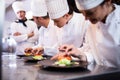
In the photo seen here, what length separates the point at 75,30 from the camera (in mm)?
1619

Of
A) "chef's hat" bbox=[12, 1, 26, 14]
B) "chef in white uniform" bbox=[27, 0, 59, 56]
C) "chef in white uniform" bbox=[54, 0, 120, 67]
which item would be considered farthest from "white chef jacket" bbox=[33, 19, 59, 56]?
"chef in white uniform" bbox=[54, 0, 120, 67]

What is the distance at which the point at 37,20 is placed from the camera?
165cm

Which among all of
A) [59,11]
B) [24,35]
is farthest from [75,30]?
[24,35]

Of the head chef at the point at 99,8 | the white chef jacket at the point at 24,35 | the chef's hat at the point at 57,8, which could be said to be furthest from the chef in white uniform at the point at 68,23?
→ the head chef at the point at 99,8

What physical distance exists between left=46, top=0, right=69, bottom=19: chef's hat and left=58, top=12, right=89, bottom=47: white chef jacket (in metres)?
0.10

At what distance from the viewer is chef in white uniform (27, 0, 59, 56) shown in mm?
1615

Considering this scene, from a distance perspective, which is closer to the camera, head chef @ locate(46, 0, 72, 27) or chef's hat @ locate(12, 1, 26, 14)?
head chef @ locate(46, 0, 72, 27)

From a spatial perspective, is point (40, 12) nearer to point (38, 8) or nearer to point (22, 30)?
point (38, 8)

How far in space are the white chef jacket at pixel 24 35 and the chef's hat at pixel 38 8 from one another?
111 millimetres

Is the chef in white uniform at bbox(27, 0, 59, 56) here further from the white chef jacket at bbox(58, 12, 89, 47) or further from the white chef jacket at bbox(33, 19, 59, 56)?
the white chef jacket at bbox(58, 12, 89, 47)

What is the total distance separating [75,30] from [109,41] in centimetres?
47

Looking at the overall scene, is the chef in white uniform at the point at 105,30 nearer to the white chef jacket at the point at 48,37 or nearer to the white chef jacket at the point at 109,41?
the white chef jacket at the point at 109,41

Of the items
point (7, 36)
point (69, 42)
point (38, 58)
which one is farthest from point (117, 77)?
point (7, 36)

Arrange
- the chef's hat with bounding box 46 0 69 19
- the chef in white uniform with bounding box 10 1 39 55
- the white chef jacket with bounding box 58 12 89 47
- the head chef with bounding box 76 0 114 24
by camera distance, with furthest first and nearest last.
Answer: the chef in white uniform with bounding box 10 1 39 55
the white chef jacket with bounding box 58 12 89 47
the chef's hat with bounding box 46 0 69 19
the head chef with bounding box 76 0 114 24
